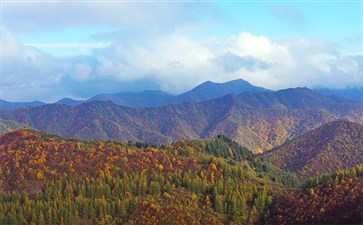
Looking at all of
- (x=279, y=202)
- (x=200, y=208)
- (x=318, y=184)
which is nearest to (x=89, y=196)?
(x=200, y=208)

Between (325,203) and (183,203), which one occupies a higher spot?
(325,203)

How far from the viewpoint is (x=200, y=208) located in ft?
607

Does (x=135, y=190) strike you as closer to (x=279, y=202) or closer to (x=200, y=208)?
(x=200, y=208)

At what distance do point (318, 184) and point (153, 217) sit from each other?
6918cm

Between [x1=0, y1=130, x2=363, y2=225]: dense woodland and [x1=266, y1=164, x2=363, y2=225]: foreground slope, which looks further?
[x1=0, y1=130, x2=363, y2=225]: dense woodland

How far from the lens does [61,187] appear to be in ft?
646

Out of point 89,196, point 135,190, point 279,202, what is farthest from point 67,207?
point 279,202

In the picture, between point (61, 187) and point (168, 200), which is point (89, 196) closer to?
point (61, 187)

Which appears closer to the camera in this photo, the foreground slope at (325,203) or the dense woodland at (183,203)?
the foreground slope at (325,203)

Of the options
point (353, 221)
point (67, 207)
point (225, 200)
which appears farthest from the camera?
point (225, 200)

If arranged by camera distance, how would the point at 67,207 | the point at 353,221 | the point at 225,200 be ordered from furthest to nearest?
1. the point at 225,200
2. the point at 67,207
3. the point at 353,221

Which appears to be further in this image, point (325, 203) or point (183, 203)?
point (183, 203)

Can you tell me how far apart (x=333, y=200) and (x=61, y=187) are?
103 m

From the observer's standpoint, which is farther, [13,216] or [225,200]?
[225,200]
